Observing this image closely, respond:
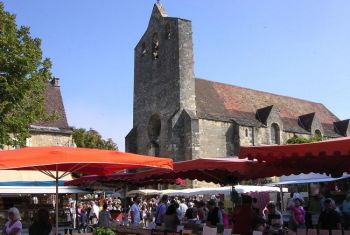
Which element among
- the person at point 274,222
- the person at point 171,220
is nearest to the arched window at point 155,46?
the person at point 171,220

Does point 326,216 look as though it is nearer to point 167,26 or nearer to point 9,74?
point 9,74

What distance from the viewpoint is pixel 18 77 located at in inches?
778

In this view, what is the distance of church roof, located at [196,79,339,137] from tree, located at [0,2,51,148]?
2120 centimetres

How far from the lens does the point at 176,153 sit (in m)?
39.9

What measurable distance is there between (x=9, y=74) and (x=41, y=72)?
78.8 inches

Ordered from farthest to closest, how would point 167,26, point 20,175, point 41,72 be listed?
1. point 167,26
2. point 41,72
3. point 20,175

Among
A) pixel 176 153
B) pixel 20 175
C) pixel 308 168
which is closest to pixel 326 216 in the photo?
pixel 308 168

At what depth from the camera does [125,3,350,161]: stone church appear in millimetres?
40125

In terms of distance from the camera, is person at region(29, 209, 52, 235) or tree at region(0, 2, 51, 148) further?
tree at region(0, 2, 51, 148)

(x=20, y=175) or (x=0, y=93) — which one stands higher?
(x=0, y=93)

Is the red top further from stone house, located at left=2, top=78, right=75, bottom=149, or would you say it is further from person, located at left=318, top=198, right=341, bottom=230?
stone house, located at left=2, top=78, right=75, bottom=149

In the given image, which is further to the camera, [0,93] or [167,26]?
[167,26]

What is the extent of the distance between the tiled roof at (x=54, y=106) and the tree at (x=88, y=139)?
7.19 meters

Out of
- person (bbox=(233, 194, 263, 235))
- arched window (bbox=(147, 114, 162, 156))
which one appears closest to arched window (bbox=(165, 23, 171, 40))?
arched window (bbox=(147, 114, 162, 156))
